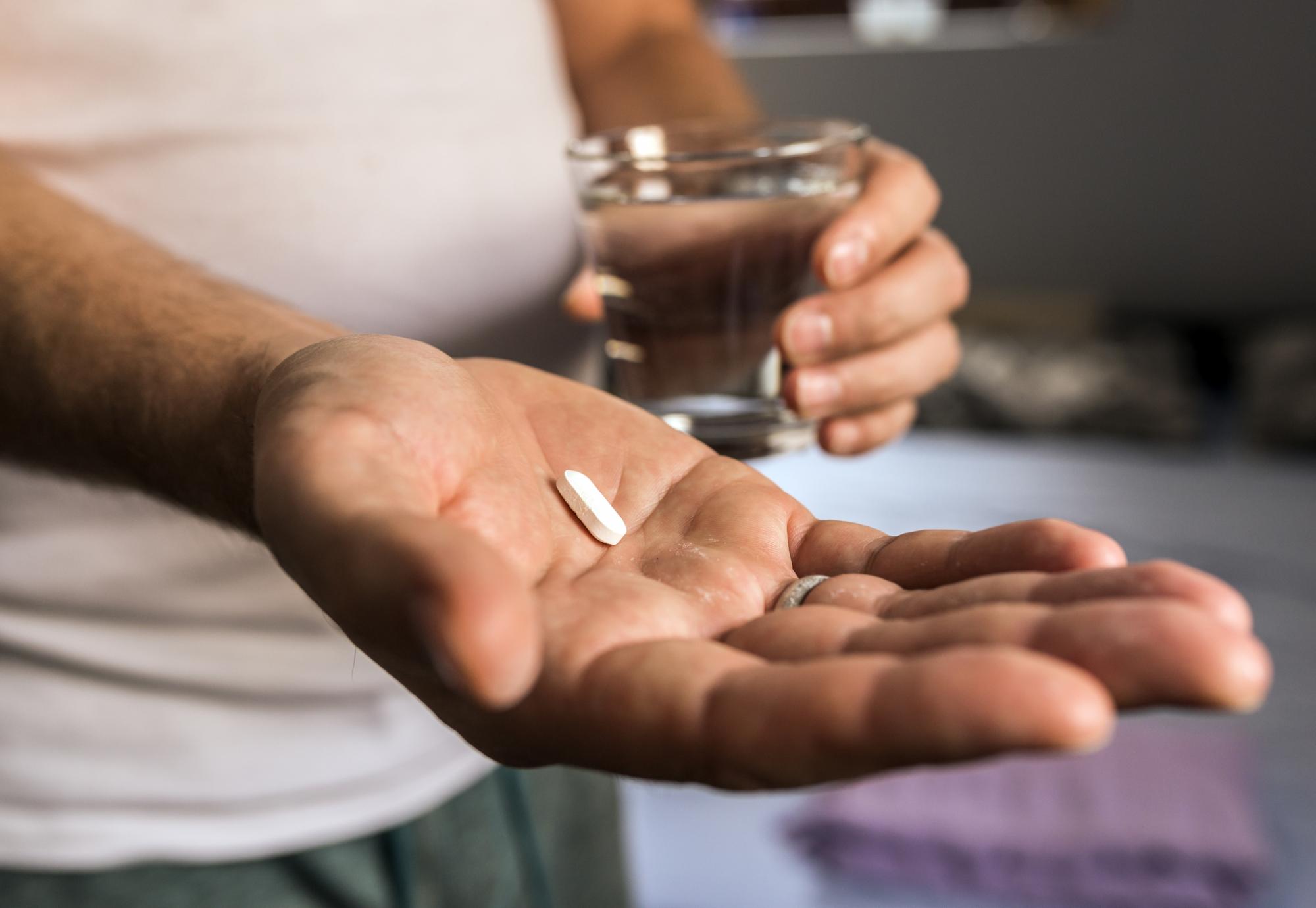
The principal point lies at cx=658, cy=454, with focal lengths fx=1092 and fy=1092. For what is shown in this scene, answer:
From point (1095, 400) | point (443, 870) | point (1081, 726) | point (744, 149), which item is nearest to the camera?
point (1081, 726)

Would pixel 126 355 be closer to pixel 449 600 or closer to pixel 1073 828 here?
pixel 449 600

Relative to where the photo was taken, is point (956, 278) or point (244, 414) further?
point (956, 278)

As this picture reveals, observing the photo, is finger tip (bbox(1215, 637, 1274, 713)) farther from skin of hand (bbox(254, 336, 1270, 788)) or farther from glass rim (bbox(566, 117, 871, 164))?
glass rim (bbox(566, 117, 871, 164))

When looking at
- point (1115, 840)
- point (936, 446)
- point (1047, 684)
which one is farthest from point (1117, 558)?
point (936, 446)

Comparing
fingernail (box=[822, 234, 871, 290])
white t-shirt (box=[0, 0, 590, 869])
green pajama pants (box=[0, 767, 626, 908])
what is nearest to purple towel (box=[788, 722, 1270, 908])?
green pajama pants (box=[0, 767, 626, 908])

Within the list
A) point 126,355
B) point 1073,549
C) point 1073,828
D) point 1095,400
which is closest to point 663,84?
point 126,355

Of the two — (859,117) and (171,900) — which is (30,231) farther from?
(859,117)
